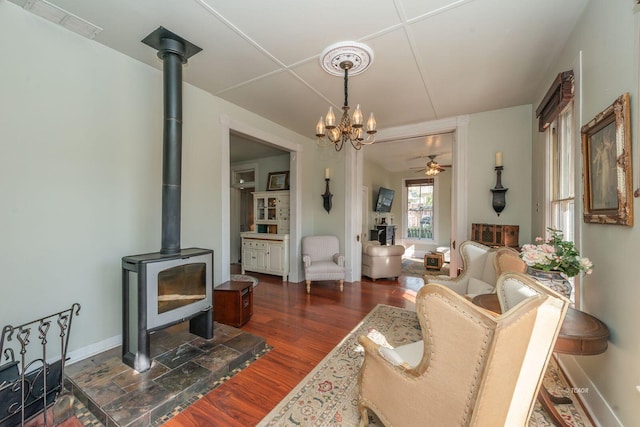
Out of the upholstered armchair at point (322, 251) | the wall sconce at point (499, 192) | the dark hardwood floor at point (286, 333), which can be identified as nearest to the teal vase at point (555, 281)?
the dark hardwood floor at point (286, 333)

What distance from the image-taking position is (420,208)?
8.16 m

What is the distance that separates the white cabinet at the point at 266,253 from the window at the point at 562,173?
3.79 meters

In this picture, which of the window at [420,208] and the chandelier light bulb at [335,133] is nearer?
the chandelier light bulb at [335,133]

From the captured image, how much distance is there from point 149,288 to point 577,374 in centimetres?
318

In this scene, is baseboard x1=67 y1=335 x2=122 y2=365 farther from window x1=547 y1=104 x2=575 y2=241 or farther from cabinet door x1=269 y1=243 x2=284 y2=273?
window x1=547 y1=104 x2=575 y2=241

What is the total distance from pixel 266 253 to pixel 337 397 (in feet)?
11.3

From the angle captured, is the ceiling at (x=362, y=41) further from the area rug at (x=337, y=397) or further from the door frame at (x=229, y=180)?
the area rug at (x=337, y=397)

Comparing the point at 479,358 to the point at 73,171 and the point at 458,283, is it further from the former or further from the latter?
the point at 73,171

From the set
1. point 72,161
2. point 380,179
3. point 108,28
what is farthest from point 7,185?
point 380,179

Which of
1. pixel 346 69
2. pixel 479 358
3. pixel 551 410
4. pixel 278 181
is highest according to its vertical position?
pixel 346 69

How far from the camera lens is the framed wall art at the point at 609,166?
1.30 m

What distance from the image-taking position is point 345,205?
15.4 ft

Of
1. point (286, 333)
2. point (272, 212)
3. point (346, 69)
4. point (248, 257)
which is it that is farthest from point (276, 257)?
point (346, 69)

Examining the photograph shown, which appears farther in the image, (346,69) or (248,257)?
(248,257)
